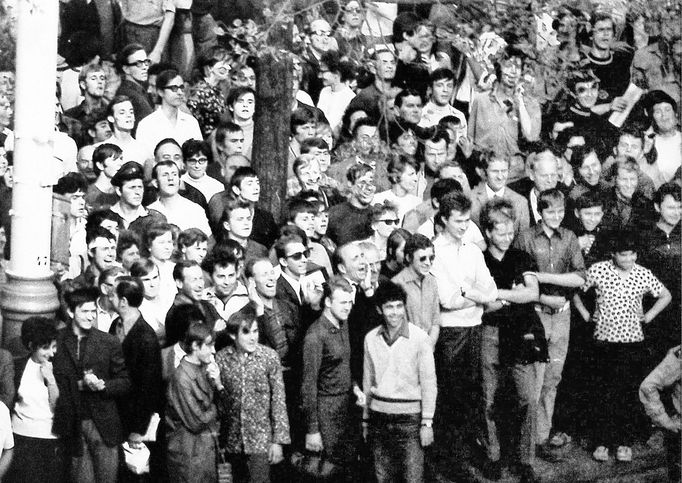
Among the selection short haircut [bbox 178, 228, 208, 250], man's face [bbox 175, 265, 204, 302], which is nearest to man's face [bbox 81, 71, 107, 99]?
short haircut [bbox 178, 228, 208, 250]

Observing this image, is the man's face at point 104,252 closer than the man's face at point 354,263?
Yes

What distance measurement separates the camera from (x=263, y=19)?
12.8 m

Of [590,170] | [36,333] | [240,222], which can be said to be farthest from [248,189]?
[590,170]

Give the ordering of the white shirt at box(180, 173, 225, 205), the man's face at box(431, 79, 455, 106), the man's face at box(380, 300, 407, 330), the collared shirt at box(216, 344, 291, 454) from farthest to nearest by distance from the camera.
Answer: the man's face at box(431, 79, 455, 106) < the white shirt at box(180, 173, 225, 205) < the man's face at box(380, 300, 407, 330) < the collared shirt at box(216, 344, 291, 454)

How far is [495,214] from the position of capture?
13.1 m

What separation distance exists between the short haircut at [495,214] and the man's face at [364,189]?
91cm

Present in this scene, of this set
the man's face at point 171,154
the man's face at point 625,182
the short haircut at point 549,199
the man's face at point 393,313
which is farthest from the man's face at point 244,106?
the man's face at point 625,182

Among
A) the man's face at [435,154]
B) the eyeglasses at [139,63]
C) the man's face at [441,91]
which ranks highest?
the eyeglasses at [139,63]

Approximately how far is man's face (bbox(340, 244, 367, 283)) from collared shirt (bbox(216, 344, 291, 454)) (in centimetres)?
104

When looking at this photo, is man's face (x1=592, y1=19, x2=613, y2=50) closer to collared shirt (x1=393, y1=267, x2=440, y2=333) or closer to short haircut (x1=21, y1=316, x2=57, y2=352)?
collared shirt (x1=393, y1=267, x2=440, y2=333)

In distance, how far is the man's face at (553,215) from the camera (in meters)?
13.4

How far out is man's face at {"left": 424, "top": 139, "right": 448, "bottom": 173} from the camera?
13.7 metres

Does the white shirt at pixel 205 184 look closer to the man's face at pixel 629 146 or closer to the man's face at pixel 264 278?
the man's face at pixel 264 278

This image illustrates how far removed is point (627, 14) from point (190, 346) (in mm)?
5050
